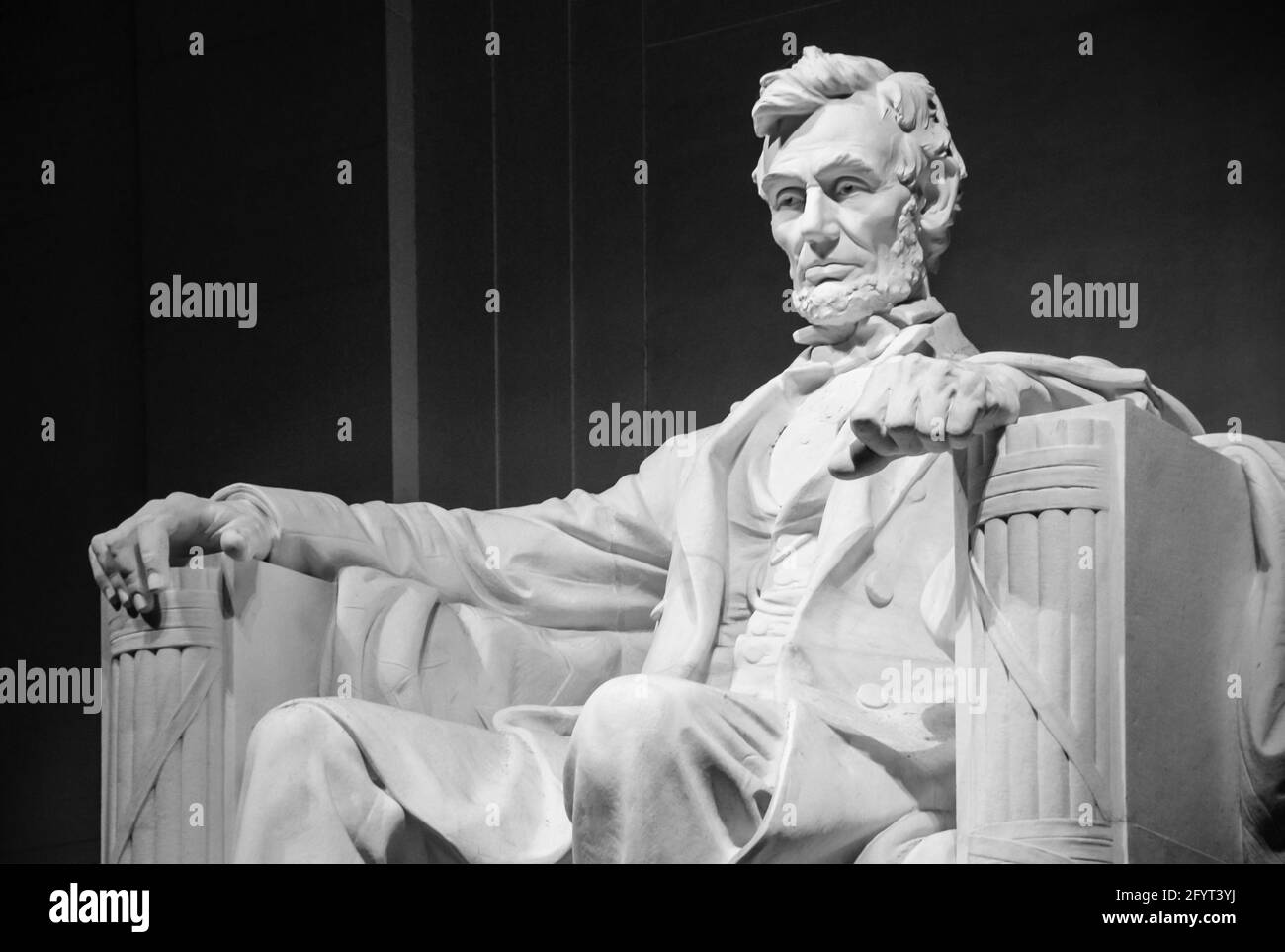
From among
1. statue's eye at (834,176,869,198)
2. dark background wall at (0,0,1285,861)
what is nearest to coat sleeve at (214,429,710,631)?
statue's eye at (834,176,869,198)

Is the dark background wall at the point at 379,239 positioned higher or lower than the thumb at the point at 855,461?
higher

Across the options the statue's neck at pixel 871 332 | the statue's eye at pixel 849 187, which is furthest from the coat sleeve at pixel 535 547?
the statue's eye at pixel 849 187

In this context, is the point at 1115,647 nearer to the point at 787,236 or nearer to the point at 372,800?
the point at 372,800

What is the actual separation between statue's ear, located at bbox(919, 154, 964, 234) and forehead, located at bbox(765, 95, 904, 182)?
9 cm

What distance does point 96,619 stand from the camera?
617 cm

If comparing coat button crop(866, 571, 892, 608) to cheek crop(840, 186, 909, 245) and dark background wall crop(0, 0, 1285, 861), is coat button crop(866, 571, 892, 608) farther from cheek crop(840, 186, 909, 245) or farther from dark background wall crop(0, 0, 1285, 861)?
dark background wall crop(0, 0, 1285, 861)

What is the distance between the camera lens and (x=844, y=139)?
16.4ft

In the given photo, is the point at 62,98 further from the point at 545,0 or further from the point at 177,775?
the point at 177,775

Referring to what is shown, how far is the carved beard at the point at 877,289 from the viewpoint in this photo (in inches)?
197

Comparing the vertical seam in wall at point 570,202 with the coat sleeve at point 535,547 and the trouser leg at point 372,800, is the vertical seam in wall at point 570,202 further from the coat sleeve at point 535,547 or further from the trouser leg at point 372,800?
the trouser leg at point 372,800

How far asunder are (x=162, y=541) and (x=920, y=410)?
135 centimetres

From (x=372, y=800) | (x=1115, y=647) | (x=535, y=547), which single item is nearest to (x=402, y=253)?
(x=535, y=547)

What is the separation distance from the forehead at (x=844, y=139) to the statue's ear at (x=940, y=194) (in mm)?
92

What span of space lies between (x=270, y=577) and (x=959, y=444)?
4.31 ft
